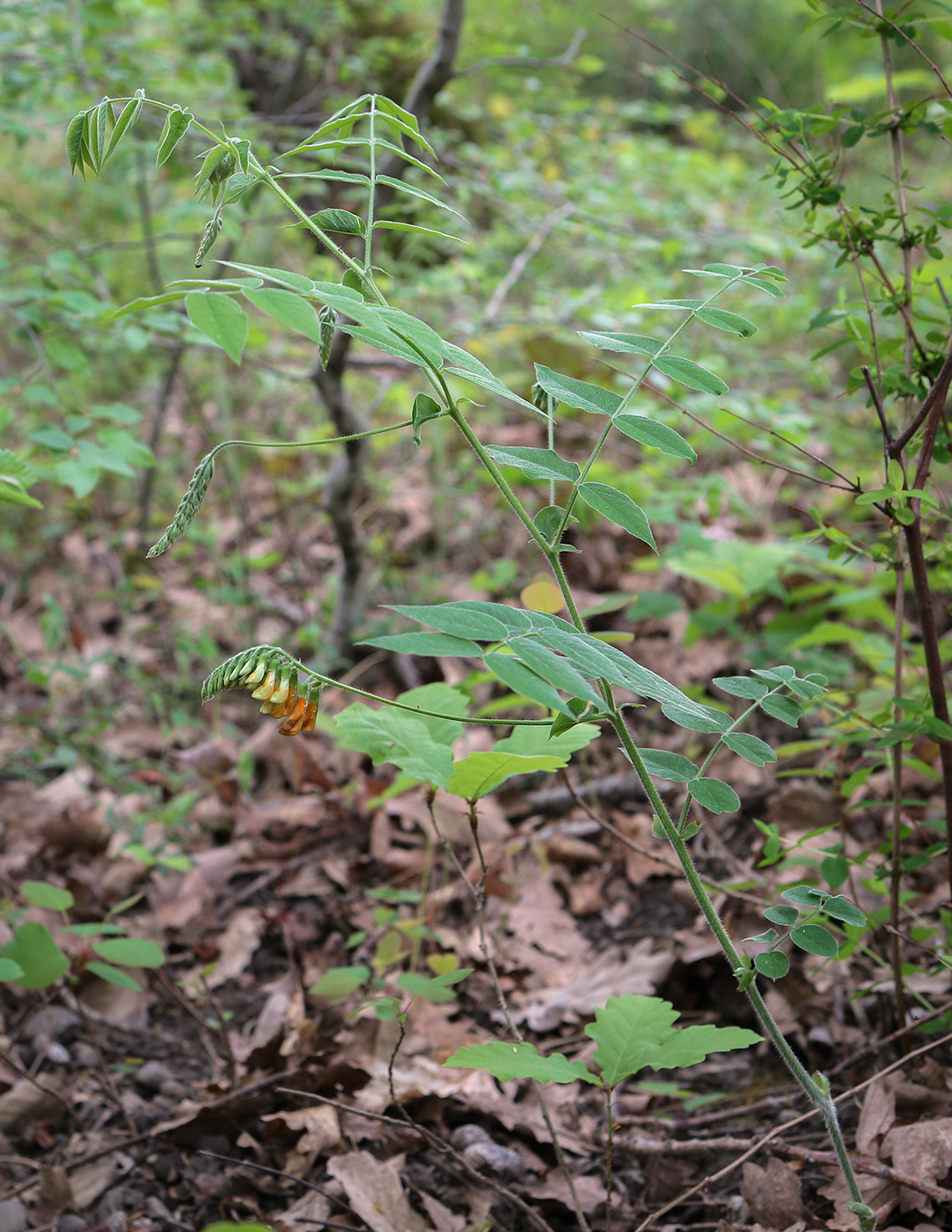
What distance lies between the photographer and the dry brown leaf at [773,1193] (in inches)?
43.6

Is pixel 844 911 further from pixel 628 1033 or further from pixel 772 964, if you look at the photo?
pixel 628 1033

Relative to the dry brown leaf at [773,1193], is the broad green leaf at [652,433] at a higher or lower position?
higher

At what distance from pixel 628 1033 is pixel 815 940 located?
0.31m

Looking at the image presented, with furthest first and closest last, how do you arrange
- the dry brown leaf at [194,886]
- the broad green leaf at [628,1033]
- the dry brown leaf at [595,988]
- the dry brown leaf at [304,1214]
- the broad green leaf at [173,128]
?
the dry brown leaf at [194,886], the dry brown leaf at [595,988], the dry brown leaf at [304,1214], the broad green leaf at [628,1033], the broad green leaf at [173,128]

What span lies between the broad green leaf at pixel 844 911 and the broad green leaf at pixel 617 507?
0.42 m

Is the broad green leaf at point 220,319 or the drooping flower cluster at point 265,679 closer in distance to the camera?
the broad green leaf at point 220,319

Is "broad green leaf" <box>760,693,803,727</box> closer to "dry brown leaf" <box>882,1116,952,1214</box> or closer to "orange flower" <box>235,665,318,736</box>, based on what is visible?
"orange flower" <box>235,665,318,736</box>

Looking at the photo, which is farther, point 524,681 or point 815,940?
point 815,940

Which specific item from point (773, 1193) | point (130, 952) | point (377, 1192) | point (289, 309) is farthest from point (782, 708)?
point (130, 952)

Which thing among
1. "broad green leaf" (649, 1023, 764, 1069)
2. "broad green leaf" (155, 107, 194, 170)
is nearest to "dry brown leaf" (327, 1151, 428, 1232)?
"broad green leaf" (649, 1023, 764, 1069)

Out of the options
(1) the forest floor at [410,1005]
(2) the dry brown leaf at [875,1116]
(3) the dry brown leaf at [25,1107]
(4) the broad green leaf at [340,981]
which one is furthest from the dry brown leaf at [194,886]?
(2) the dry brown leaf at [875,1116]

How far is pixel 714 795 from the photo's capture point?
847mm

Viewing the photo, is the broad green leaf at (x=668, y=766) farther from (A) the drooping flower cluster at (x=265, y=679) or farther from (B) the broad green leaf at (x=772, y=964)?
(A) the drooping flower cluster at (x=265, y=679)

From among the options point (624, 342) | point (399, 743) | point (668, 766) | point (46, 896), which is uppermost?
point (624, 342)
